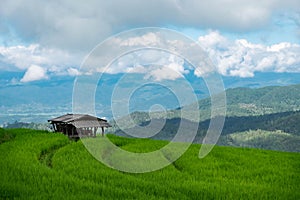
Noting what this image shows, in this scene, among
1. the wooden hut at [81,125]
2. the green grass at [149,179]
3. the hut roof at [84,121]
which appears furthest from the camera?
the wooden hut at [81,125]

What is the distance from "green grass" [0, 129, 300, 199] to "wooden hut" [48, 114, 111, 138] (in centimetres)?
1164

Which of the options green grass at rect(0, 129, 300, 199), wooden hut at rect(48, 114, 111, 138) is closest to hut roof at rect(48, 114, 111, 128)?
wooden hut at rect(48, 114, 111, 138)

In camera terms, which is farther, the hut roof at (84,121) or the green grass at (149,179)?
the hut roof at (84,121)

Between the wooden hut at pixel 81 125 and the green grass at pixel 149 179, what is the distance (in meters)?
11.6

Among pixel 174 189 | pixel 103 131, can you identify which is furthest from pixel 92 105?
pixel 103 131

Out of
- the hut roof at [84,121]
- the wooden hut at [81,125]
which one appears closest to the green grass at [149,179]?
the hut roof at [84,121]

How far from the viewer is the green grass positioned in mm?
10961

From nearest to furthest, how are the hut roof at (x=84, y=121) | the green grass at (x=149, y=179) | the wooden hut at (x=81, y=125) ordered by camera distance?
the green grass at (x=149, y=179) < the hut roof at (x=84, y=121) < the wooden hut at (x=81, y=125)

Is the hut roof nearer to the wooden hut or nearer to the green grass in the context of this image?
the wooden hut

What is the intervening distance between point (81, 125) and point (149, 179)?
18353 mm

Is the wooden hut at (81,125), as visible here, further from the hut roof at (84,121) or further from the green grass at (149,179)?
the green grass at (149,179)

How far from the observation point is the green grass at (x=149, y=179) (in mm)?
10961

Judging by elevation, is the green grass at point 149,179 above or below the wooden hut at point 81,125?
below

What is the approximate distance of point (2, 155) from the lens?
18562mm
